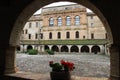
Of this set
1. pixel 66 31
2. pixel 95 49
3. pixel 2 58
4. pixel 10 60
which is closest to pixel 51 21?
pixel 66 31

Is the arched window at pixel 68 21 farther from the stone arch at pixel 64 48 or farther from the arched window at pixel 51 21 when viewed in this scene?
the stone arch at pixel 64 48

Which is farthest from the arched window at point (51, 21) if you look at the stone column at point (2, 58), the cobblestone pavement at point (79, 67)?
the stone column at point (2, 58)

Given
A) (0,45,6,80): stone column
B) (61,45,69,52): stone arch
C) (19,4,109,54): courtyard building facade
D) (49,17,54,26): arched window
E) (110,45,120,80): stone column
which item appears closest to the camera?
(110,45,120,80): stone column

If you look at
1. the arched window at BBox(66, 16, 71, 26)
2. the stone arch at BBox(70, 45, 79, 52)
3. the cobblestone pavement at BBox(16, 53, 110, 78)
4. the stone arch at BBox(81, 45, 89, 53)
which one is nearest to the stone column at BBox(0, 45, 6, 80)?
the cobblestone pavement at BBox(16, 53, 110, 78)

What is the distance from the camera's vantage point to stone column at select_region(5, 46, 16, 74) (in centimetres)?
461

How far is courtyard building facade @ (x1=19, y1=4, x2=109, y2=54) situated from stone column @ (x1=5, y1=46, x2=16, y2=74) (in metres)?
33.1

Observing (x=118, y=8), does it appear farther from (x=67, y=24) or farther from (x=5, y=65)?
(x=67, y=24)

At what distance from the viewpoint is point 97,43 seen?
3688cm

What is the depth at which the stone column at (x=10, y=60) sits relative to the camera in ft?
15.1

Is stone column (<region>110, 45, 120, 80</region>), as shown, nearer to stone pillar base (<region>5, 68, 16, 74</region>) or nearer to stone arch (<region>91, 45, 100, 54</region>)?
stone pillar base (<region>5, 68, 16, 74</region>)

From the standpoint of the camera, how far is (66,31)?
43.0 meters

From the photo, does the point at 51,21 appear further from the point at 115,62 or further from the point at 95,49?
the point at 115,62

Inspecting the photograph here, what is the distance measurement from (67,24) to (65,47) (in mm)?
6138

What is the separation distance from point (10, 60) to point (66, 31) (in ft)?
126
